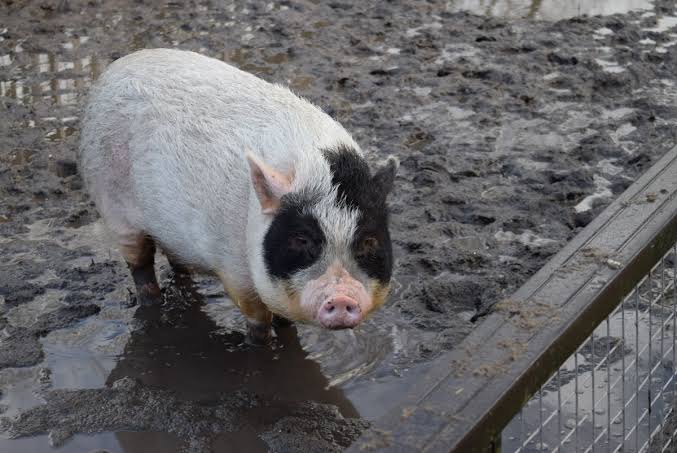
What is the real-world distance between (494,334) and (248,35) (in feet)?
22.4

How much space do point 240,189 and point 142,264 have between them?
1.10 meters

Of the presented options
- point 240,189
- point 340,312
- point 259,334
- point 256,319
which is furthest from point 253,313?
point 340,312

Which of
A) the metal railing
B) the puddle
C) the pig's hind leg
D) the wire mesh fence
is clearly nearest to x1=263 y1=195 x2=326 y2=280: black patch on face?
the wire mesh fence

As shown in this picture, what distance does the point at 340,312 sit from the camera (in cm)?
339

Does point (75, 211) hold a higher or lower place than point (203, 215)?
lower

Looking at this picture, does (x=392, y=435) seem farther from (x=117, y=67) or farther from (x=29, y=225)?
(x=29, y=225)

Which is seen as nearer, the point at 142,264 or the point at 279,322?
the point at 279,322

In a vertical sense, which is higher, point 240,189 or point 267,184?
point 267,184

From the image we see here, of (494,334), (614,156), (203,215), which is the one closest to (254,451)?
(203,215)

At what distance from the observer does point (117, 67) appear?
492 cm

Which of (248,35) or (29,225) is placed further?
(248,35)

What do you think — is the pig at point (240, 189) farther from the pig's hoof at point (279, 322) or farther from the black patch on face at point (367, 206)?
the pig's hoof at point (279, 322)

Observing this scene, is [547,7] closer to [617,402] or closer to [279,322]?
[279,322]

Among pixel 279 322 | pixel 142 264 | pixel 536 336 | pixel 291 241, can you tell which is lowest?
pixel 279 322
